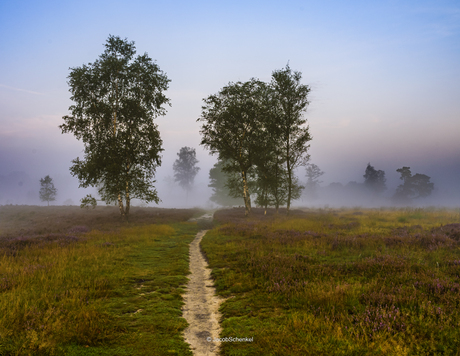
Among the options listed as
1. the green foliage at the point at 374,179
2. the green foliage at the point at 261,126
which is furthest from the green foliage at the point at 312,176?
the green foliage at the point at 261,126

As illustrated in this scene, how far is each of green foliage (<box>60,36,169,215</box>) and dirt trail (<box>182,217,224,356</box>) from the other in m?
18.1

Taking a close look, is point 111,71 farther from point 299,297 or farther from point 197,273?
point 299,297

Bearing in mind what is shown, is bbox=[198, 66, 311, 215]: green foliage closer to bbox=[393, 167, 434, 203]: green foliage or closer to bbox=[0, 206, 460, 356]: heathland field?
bbox=[0, 206, 460, 356]: heathland field

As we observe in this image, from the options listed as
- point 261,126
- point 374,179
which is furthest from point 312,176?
point 261,126

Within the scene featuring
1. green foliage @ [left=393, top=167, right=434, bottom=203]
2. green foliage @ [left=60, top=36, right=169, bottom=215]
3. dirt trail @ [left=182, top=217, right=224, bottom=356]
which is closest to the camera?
dirt trail @ [left=182, top=217, right=224, bottom=356]

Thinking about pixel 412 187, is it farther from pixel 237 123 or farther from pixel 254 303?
pixel 254 303

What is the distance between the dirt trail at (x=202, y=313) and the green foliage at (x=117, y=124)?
1812 cm

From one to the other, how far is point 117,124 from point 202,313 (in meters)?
24.8

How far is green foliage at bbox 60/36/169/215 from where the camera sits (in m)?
24.7

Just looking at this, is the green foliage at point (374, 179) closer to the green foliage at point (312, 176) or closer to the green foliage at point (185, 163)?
the green foliage at point (312, 176)

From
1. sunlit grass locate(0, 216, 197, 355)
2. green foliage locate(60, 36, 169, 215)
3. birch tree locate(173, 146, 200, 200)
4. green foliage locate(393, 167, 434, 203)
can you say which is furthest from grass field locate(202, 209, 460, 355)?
green foliage locate(393, 167, 434, 203)

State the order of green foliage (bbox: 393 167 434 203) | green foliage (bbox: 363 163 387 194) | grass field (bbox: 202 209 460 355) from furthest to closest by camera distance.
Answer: green foliage (bbox: 363 163 387 194) < green foliage (bbox: 393 167 434 203) < grass field (bbox: 202 209 460 355)

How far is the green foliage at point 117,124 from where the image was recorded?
2466cm

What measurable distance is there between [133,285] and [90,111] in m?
22.8
